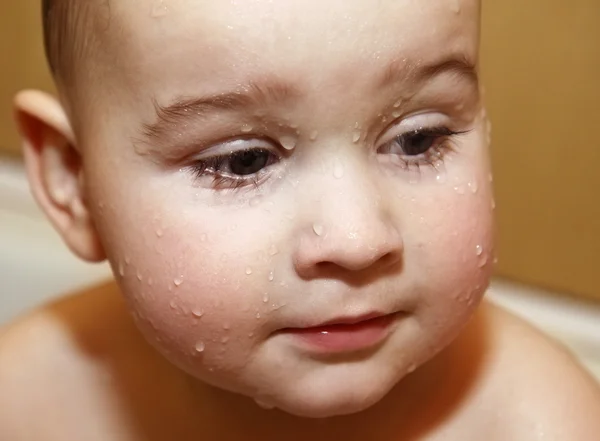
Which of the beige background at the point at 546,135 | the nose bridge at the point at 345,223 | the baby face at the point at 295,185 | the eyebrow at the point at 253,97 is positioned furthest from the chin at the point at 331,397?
the beige background at the point at 546,135

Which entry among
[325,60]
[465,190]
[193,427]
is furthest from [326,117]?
[193,427]

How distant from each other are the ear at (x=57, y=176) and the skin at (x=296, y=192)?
8cm

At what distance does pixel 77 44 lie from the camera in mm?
641

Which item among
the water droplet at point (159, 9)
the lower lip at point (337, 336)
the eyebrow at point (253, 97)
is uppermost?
the water droplet at point (159, 9)

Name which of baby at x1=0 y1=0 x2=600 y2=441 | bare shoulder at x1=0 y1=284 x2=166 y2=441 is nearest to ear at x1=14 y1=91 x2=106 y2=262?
baby at x1=0 y1=0 x2=600 y2=441

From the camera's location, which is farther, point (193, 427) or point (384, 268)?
point (193, 427)

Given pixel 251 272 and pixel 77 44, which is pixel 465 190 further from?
pixel 77 44

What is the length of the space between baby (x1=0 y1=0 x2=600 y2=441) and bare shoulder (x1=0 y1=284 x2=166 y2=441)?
0.61 feet

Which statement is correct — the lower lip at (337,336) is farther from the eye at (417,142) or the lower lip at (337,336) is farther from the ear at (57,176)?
the ear at (57,176)

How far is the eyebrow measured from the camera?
21.5 inches

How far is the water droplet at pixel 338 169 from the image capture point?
1.85ft

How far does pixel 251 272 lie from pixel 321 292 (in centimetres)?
5

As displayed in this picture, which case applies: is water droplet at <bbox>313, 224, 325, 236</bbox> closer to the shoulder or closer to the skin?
the skin

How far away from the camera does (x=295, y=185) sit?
579 mm
